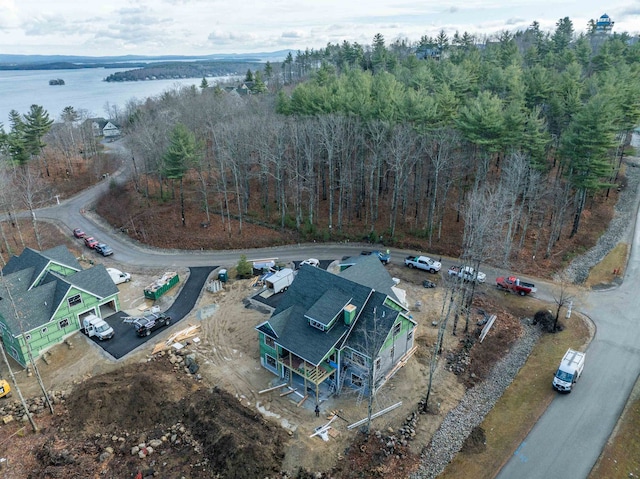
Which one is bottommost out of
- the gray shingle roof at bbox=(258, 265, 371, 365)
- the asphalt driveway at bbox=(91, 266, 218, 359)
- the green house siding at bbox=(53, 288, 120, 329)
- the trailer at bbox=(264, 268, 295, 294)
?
A: the asphalt driveway at bbox=(91, 266, 218, 359)

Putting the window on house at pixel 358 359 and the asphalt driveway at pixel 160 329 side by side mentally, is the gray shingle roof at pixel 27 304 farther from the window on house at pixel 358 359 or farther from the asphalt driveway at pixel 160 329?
the window on house at pixel 358 359

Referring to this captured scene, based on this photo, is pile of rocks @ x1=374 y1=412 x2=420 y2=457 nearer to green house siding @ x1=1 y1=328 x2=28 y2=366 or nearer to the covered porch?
the covered porch

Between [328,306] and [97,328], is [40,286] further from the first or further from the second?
[328,306]

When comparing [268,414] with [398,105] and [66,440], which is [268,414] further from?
[398,105]

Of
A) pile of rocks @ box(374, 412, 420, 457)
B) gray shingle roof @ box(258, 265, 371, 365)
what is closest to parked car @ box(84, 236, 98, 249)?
gray shingle roof @ box(258, 265, 371, 365)

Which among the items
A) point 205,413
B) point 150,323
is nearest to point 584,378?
point 205,413

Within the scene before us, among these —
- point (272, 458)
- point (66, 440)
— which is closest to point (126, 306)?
point (66, 440)


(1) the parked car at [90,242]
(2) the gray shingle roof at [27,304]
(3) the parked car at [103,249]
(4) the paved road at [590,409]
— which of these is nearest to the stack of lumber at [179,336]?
(2) the gray shingle roof at [27,304]
